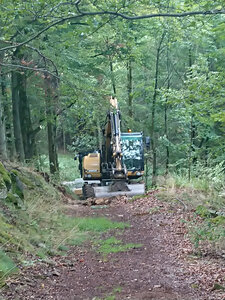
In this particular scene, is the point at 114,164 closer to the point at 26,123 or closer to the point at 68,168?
the point at 26,123

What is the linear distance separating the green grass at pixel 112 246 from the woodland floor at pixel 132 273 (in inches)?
6.7

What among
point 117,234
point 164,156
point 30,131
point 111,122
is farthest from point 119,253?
point 164,156

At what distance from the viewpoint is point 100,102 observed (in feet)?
33.5

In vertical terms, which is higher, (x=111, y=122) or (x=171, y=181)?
(x=111, y=122)

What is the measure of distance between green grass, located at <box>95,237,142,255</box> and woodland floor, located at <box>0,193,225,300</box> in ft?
0.56

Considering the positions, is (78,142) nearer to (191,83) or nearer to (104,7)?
(191,83)

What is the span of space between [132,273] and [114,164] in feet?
42.0

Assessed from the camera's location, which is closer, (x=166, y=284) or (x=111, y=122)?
(x=166, y=284)

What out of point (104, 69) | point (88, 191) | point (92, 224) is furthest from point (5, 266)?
point (104, 69)

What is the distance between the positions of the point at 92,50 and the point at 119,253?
14284mm

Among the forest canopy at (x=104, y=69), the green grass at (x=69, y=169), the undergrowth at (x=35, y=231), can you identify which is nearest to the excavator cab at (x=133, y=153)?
the forest canopy at (x=104, y=69)

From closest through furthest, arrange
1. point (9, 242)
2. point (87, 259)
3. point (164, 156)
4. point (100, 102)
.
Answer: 1. point (9, 242)
2. point (87, 259)
3. point (100, 102)
4. point (164, 156)

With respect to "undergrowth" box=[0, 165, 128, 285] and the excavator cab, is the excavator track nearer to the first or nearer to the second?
the excavator cab

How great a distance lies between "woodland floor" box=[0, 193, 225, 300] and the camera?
5973mm
